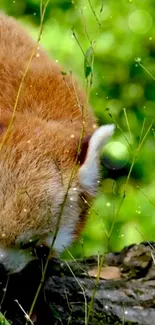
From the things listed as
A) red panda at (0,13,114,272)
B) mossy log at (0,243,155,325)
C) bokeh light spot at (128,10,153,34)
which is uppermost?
red panda at (0,13,114,272)

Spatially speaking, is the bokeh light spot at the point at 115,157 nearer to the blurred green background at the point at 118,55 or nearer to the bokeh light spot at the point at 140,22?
the blurred green background at the point at 118,55

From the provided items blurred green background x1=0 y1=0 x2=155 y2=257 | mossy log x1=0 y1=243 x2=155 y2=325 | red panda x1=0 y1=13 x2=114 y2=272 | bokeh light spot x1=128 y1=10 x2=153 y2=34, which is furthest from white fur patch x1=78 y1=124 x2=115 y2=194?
bokeh light spot x1=128 y1=10 x2=153 y2=34

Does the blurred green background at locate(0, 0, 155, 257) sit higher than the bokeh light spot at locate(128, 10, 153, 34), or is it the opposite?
→ the bokeh light spot at locate(128, 10, 153, 34)

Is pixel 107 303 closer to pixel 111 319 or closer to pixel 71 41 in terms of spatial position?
pixel 111 319

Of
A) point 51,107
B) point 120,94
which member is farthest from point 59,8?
point 51,107

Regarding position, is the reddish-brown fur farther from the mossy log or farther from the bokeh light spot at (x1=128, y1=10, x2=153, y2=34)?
the bokeh light spot at (x1=128, y1=10, x2=153, y2=34)

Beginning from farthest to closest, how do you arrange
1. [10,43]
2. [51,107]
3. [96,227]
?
[96,227] < [10,43] < [51,107]

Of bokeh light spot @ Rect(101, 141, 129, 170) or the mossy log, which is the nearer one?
bokeh light spot @ Rect(101, 141, 129, 170)
